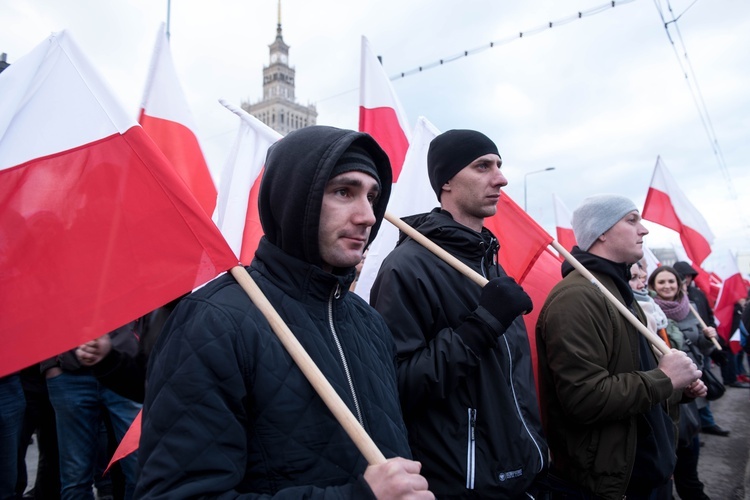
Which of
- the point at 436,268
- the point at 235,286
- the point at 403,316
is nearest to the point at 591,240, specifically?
the point at 436,268

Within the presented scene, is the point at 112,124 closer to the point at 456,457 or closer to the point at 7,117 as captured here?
the point at 7,117

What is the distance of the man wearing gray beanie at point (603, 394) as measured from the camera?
2.46 metres

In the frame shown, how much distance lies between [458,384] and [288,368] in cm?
96

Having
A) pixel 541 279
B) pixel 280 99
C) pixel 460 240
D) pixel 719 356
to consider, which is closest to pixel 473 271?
pixel 460 240

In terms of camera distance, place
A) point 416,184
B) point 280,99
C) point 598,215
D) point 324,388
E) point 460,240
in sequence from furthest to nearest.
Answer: point 280,99 < point 416,184 < point 598,215 < point 460,240 < point 324,388

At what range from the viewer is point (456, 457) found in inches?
80.6

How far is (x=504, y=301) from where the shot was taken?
6.86ft

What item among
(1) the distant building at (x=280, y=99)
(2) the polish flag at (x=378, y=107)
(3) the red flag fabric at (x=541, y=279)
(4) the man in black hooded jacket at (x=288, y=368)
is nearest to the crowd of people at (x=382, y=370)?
(4) the man in black hooded jacket at (x=288, y=368)

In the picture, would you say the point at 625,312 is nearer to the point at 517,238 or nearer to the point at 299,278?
the point at 517,238

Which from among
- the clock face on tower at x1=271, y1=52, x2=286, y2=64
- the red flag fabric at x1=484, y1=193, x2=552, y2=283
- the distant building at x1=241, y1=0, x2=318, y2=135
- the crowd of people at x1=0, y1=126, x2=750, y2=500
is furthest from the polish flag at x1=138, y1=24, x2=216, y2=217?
the clock face on tower at x1=271, y1=52, x2=286, y2=64

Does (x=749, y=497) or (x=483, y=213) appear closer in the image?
(x=483, y=213)

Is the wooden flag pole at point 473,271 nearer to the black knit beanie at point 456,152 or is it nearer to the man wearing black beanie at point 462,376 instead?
the man wearing black beanie at point 462,376

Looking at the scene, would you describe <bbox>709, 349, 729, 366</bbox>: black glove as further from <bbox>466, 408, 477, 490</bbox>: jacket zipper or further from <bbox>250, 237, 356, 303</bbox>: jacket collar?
<bbox>250, 237, 356, 303</bbox>: jacket collar

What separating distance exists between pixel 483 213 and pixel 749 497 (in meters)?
3.79
